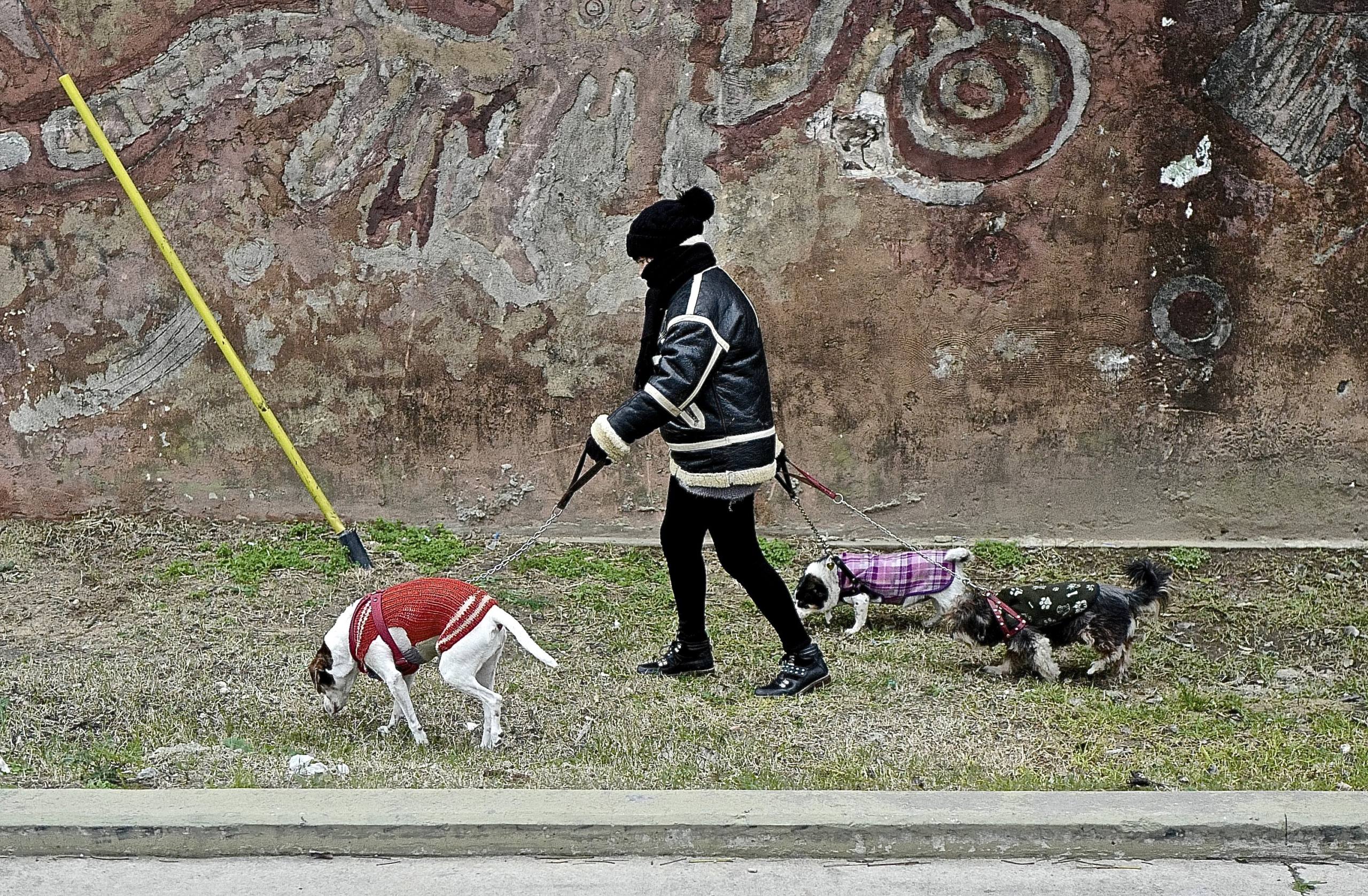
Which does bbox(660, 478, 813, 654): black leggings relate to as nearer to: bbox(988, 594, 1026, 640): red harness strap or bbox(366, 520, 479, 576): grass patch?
bbox(988, 594, 1026, 640): red harness strap

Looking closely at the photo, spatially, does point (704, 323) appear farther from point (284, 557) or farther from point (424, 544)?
point (284, 557)

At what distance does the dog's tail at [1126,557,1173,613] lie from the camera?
5094 millimetres

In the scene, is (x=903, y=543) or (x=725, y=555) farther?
(x=903, y=543)

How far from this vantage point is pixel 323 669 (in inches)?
178

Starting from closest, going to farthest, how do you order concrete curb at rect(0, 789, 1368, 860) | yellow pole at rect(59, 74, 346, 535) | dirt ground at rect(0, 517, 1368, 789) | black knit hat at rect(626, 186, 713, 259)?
concrete curb at rect(0, 789, 1368, 860), dirt ground at rect(0, 517, 1368, 789), black knit hat at rect(626, 186, 713, 259), yellow pole at rect(59, 74, 346, 535)

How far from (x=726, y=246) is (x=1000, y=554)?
200 centimetres

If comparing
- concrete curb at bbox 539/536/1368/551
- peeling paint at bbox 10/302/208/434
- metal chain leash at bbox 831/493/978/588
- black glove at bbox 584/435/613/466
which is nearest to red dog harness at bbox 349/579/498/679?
black glove at bbox 584/435/613/466

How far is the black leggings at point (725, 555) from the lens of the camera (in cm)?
489

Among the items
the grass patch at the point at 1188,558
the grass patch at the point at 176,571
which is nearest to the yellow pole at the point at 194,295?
the grass patch at the point at 176,571

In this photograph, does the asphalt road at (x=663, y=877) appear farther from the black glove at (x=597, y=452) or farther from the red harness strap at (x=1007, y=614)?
the red harness strap at (x=1007, y=614)

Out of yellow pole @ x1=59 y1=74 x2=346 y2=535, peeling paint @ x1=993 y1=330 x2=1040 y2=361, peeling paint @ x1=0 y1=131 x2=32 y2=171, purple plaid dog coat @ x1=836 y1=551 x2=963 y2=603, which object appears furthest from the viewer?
peeling paint @ x1=0 y1=131 x2=32 y2=171

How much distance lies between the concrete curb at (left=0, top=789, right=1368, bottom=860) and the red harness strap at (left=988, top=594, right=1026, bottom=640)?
142cm

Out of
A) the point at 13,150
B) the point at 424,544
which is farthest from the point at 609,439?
the point at 13,150

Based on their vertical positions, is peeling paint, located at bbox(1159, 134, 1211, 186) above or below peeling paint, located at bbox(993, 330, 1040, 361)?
above
